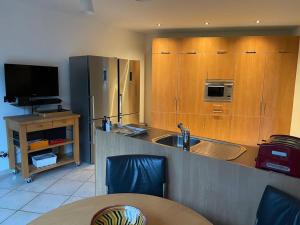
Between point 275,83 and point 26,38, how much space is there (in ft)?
15.0

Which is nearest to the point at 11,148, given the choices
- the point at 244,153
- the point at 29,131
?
the point at 29,131

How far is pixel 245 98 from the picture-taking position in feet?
16.2

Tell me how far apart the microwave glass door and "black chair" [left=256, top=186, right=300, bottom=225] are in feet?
12.7

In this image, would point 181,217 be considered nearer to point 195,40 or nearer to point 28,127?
point 28,127

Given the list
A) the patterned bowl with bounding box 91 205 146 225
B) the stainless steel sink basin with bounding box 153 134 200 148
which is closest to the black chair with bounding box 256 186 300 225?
the patterned bowl with bounding box 91 205 146 225

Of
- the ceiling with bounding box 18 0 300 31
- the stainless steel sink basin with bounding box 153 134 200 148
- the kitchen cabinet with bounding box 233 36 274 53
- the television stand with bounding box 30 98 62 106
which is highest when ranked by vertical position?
the ceiling with bounding box 18 0 300 31

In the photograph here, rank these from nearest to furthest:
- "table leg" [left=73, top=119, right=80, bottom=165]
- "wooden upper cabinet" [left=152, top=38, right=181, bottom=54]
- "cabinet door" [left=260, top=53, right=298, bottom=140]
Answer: "table leg" [left=73, top=119, right=80, bottom=165] < "cabinet door" [left=260, top=53, right=298, bottom=140] < "wooden upper cabinet" [left=152, top=38, right=181, bottom=54]

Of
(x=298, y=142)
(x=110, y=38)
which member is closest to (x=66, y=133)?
(x=110, y=38)

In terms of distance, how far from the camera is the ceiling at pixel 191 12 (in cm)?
331

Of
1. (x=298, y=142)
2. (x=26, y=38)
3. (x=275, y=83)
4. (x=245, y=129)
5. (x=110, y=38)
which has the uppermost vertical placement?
(x=110, y=38)

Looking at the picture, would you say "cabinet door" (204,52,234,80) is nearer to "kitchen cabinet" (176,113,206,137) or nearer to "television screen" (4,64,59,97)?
"kitchen cabinet" (176,113,206,137)

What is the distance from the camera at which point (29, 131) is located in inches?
126

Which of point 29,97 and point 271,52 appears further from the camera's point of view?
point 271,52

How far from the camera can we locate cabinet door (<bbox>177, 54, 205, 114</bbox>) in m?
5.10
